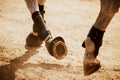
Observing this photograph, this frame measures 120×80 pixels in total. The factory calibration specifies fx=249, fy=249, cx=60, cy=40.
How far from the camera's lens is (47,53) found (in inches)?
127

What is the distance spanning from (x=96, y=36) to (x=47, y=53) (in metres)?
1.22

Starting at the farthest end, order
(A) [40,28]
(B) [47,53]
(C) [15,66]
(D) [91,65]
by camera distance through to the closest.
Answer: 1. (B) [47,53]
2. (C) [15,66]
3. (A) [40,28]
4. (D) [91,65]

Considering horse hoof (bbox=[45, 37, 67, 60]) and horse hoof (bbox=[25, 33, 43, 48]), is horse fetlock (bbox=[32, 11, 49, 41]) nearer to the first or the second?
horse hoof (bbox=[45, 37, 67, 60])

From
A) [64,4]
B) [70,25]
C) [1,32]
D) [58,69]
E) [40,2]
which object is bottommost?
[64,4]

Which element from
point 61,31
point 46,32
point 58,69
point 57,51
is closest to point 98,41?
point 57,51

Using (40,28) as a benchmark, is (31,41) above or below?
below

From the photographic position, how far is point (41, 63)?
2930 millimetres

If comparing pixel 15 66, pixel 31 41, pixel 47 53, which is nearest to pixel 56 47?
pixel 15 66

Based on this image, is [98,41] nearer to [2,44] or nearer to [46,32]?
[46,32]

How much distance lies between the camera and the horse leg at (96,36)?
6.84 feet

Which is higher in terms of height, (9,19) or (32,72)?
(32,72)

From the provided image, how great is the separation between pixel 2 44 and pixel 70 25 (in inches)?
57.9

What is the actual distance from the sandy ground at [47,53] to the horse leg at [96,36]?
0.55 metres

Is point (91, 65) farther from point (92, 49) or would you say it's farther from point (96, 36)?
point (96, 36)
